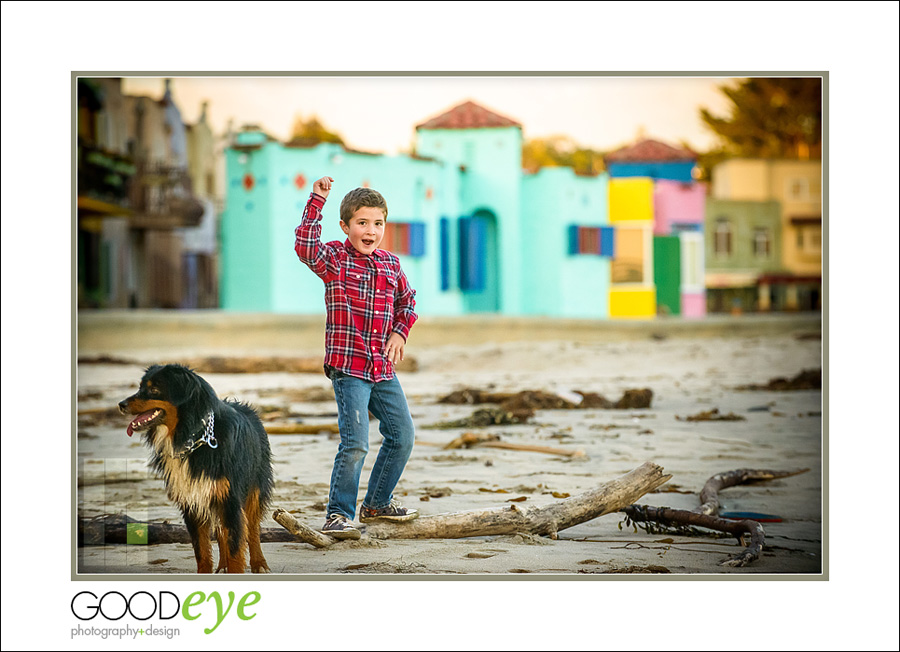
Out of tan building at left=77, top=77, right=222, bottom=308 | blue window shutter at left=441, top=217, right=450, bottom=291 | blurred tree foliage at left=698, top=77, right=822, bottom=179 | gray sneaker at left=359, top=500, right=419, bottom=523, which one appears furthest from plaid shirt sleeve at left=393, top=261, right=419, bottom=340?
blue window shutter at left=441, top=217, right=450, bottom=291

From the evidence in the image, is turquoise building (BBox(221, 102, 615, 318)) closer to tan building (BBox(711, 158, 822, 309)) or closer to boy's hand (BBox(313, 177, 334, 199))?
tan building (BBox(711, 158, 822, 309))

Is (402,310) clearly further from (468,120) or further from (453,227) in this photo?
(453,227)

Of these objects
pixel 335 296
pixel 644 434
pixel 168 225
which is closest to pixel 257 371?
pixel 168 225

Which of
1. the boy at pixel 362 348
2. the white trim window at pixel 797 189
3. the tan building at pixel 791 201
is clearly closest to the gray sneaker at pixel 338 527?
the boy at pixel 362 348

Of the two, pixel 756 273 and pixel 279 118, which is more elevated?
pixel 279 118

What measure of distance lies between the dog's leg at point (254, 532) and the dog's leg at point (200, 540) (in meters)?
0.18

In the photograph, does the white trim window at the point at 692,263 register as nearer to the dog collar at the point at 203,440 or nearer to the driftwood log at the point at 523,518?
the driftwood log at the point at 523,518

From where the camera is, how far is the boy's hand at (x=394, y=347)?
4.35 m

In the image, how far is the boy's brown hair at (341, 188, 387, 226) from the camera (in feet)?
14.3

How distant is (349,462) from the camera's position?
425cm

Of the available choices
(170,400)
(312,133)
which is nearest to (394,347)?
(170,400)

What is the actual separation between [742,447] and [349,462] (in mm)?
3033
